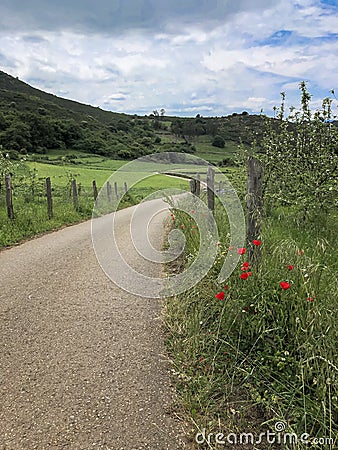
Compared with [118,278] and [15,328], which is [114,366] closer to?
[15,328]

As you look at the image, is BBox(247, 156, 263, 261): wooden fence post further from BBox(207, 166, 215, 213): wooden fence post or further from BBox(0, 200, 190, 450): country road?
BBox(207, 166, 215, 213): wooden fence post

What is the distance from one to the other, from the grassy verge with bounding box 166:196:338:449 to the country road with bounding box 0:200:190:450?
286 millimetres

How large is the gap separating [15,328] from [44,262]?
3.29 metres

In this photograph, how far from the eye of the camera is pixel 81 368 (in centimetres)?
404

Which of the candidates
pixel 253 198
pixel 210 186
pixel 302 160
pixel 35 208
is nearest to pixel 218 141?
pixel 35 208

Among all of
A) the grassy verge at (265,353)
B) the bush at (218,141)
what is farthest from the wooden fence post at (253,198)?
the bush at (218,141)

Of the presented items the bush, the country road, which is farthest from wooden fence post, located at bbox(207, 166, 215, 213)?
the bush

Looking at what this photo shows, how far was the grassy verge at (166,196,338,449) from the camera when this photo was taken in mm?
3004

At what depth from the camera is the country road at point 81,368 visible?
10.2 feet

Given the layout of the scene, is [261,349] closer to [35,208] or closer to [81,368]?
[81,368]

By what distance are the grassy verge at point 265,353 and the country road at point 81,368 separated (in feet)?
0.94

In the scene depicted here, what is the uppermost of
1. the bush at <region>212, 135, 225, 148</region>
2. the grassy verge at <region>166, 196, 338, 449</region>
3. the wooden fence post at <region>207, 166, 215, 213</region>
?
Answer: the bush at <region>212, 135, 225, 148</region>

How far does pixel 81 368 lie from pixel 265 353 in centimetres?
186

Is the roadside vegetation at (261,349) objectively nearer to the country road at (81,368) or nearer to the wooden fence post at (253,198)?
the wooden fence post at (253,198)
